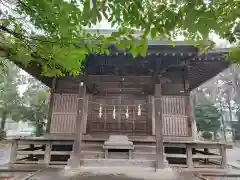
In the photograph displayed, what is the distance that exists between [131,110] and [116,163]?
2.53 m

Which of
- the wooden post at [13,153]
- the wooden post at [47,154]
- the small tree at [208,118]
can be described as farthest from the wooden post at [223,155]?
the small tree at [208,118]

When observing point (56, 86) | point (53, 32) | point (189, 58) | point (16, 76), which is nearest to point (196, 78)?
point (189, 58)

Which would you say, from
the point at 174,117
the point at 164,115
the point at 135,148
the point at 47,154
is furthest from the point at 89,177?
the point at 174,117

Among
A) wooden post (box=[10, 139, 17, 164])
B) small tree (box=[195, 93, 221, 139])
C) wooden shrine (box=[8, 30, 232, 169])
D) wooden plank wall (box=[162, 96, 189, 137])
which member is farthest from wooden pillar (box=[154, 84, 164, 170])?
small tree (box=[195, 93, 221, 139])

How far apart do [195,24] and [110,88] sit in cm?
664

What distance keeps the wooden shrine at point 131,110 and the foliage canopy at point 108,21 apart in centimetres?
380

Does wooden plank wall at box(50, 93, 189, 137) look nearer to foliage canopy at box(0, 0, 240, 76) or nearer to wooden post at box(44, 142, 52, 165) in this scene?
wooden post at box(44, 142, 52, 165)

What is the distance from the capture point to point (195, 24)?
123cm

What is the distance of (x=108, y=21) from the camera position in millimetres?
1453

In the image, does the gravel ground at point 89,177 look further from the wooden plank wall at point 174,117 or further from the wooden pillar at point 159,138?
the wooden plank wall at point 174,117

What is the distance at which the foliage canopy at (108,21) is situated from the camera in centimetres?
131

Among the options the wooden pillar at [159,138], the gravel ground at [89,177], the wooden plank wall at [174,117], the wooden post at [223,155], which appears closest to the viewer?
the gravel ground at [89,177]

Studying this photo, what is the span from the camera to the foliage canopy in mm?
1307

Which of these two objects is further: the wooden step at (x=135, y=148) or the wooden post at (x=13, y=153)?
the wooden step at (x=135, y=148)
